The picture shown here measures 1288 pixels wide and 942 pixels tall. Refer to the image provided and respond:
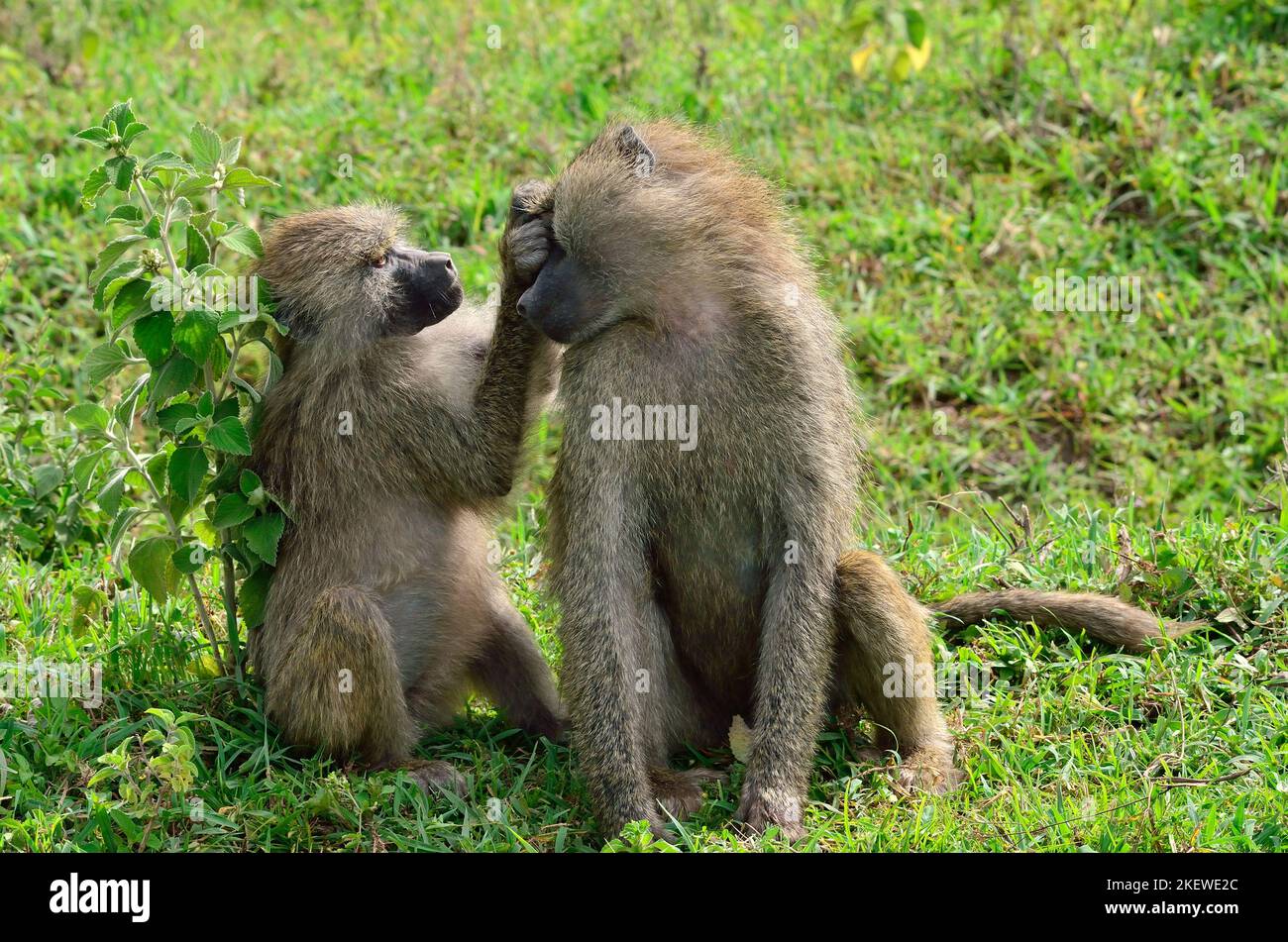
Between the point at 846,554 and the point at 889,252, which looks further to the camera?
the point at 889,252

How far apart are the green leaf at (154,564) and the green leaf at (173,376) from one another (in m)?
0.49

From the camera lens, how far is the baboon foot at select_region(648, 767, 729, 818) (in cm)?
375

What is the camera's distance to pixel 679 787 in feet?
12.5

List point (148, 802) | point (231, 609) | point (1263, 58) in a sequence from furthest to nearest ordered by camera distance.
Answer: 1. point (1263, 58)
2. point (231, 609)
3. point (148, 802)

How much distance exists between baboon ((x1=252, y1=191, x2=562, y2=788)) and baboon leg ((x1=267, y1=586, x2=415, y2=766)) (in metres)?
0.02

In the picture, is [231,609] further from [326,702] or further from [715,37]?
[715,37]

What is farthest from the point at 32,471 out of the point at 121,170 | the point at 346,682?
the point at 346,682

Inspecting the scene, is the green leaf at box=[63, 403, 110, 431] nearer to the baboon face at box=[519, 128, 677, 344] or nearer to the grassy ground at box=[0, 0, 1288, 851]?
the grassy ground at box=[0, 0, 1288, 851]

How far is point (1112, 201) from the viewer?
675cm

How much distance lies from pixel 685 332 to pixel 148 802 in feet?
5.72

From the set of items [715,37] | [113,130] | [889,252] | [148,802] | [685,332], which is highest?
[715,37]

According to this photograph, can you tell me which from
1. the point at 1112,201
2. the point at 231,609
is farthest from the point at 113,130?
the point at 1112,201

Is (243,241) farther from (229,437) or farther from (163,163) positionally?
(229,437)

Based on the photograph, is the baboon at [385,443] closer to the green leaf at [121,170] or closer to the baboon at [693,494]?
the baboon at [693,494]
